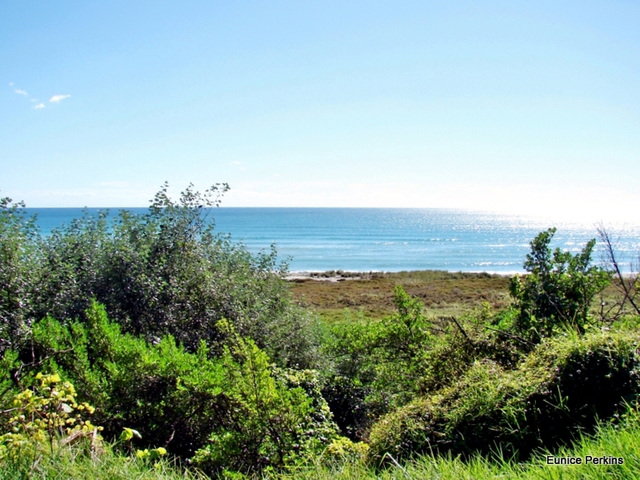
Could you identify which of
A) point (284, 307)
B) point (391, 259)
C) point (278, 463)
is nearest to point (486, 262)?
point (391, 259)

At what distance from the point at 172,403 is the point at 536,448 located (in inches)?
130

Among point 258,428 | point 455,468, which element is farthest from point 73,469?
point 455,468

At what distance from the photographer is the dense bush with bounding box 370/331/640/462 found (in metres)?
2.92

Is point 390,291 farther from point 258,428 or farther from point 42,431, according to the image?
point 42,431

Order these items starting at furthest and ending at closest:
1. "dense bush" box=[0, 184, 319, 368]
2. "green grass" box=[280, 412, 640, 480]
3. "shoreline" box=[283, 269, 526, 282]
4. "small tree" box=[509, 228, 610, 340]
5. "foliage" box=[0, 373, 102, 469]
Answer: "shoreline" box=[283, 269, 526, 282] < "dense bush" box=[0, 184, 319, 368] < "small tree" box=[509, 228, 610, 340] < "foliage" box=[0, 373, 102, 469] < "green grass" box=[280, 412, 640, 480]

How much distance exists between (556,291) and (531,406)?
2620 millimetres

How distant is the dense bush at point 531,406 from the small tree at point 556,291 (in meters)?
1.77

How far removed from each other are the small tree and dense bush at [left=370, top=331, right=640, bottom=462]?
1773 mm

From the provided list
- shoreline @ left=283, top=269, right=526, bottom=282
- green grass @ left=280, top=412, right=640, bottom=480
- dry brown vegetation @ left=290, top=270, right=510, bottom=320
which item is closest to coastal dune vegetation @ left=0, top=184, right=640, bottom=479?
green grass @ left=280, top=412, right=640, bottom=480

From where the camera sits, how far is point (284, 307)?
29.3 ft

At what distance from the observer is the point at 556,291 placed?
5223 mm

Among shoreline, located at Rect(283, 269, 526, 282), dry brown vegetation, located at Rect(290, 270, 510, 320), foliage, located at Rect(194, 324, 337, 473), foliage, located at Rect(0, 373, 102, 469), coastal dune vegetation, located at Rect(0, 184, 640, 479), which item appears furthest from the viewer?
shoreline, located at Rect(283, 269, 526, 282)

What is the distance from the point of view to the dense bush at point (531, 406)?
9.57ft

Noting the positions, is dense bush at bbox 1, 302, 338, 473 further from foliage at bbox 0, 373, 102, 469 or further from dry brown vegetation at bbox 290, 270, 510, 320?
dry brown vegetation at bbox 290, 270, 510, 320
